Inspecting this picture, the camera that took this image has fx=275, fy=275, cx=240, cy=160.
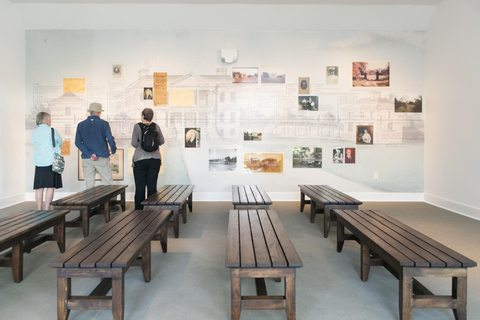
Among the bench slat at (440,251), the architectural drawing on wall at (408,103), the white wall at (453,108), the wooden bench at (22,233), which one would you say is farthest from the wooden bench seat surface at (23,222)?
the architectural drawing on wall at (408,103)

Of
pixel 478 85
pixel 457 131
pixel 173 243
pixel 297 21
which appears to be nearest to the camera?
pixel 173 243

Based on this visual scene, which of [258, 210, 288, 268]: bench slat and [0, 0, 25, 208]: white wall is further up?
[0, 0, 25, 208]: white wall

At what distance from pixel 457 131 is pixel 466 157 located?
52cm

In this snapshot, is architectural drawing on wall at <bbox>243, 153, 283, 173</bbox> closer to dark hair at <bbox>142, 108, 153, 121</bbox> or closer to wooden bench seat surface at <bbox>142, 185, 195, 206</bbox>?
wooden bench seat surface at <bbox>142, 185, 195, 206</bbox>

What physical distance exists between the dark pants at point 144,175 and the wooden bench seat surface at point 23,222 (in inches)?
53.7

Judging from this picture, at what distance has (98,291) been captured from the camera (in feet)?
6.40

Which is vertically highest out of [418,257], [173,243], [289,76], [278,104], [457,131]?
[289,76]

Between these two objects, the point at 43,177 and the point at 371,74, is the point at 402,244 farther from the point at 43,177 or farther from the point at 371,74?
the point at 371,74

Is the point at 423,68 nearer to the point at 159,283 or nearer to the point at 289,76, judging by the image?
the point at 289,76

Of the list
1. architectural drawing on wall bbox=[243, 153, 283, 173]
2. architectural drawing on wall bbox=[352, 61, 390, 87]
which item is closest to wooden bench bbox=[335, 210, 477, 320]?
architectural drawing on wall bbox=[243, 153, 283, 173]

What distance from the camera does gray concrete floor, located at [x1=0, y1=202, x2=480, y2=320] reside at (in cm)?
195

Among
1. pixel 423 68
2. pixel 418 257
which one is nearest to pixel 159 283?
pixel 418 257

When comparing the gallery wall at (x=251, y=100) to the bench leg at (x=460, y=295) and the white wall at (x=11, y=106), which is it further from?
the bench leg at (x=460, y=295)

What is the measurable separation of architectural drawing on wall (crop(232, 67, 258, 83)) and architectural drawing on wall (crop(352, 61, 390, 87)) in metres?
2.13
